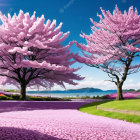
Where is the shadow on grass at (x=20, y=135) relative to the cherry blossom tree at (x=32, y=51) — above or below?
below

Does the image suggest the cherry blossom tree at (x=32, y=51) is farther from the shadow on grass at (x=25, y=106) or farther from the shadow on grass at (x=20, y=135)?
the shadow on grass at (x=20, y=135)

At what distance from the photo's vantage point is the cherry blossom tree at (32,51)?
64.3ft

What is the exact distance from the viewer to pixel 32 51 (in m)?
22.6

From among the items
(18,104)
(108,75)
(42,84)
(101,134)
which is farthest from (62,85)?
(101,134)

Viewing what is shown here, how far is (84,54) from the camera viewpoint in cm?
2339

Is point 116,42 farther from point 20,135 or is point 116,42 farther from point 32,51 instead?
point 20,135

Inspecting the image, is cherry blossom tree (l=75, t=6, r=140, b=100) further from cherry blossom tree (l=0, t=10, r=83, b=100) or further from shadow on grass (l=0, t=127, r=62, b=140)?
shadow on grass (l=0, t=127, r=62, b=140)

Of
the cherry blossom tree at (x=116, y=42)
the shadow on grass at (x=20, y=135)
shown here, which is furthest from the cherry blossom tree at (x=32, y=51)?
the shadow on grass at (x=20, y=135)

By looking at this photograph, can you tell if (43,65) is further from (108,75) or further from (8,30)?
(108,75)

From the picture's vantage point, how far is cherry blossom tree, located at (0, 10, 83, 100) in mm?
19594

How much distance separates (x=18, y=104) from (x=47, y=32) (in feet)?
32.0

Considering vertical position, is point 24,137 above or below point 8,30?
below

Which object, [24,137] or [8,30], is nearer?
[24,137]

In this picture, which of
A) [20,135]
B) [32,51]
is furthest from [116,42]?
[20,135]
